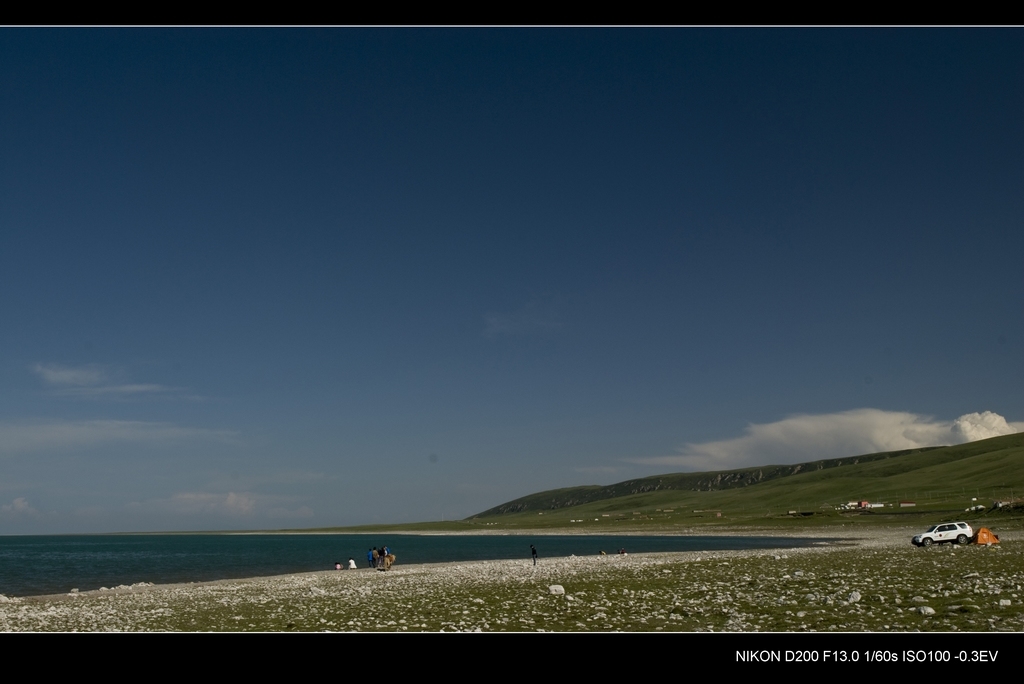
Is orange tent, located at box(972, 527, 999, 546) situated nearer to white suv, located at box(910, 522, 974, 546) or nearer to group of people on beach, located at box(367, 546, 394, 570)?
white suv, located at box(910, 522, 974, 546)

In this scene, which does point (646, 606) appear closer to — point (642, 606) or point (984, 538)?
point (642, 606)

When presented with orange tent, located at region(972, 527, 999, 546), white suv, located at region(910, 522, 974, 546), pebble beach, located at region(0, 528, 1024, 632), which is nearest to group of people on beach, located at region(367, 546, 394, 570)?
pebble beach, located at region(0, 528, 1024, 632)

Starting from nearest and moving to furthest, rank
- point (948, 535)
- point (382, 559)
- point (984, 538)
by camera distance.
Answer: point (984, 538) < point (948, 535) < point (382, 559)

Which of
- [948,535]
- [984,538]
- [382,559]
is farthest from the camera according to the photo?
[382,559]

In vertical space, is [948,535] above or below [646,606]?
below

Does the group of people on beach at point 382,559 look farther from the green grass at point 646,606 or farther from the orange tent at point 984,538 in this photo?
the orange tent at point 984,538

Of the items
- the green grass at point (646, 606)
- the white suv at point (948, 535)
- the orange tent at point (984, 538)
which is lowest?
the white suv at point (948, 535)

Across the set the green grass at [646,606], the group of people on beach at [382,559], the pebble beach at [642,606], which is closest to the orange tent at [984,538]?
the pebble beach at [642,606]

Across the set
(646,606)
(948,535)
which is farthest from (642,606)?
(948,535)

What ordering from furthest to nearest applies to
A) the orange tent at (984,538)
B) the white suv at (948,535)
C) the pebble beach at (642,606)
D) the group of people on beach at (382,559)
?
the group of people on beach at (382,559), the white suv at (948,535), the orange tent at (984,538), the pebble beach at (642,606)

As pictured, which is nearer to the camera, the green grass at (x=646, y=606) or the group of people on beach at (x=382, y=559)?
the green grass at (x=646, y=606)
